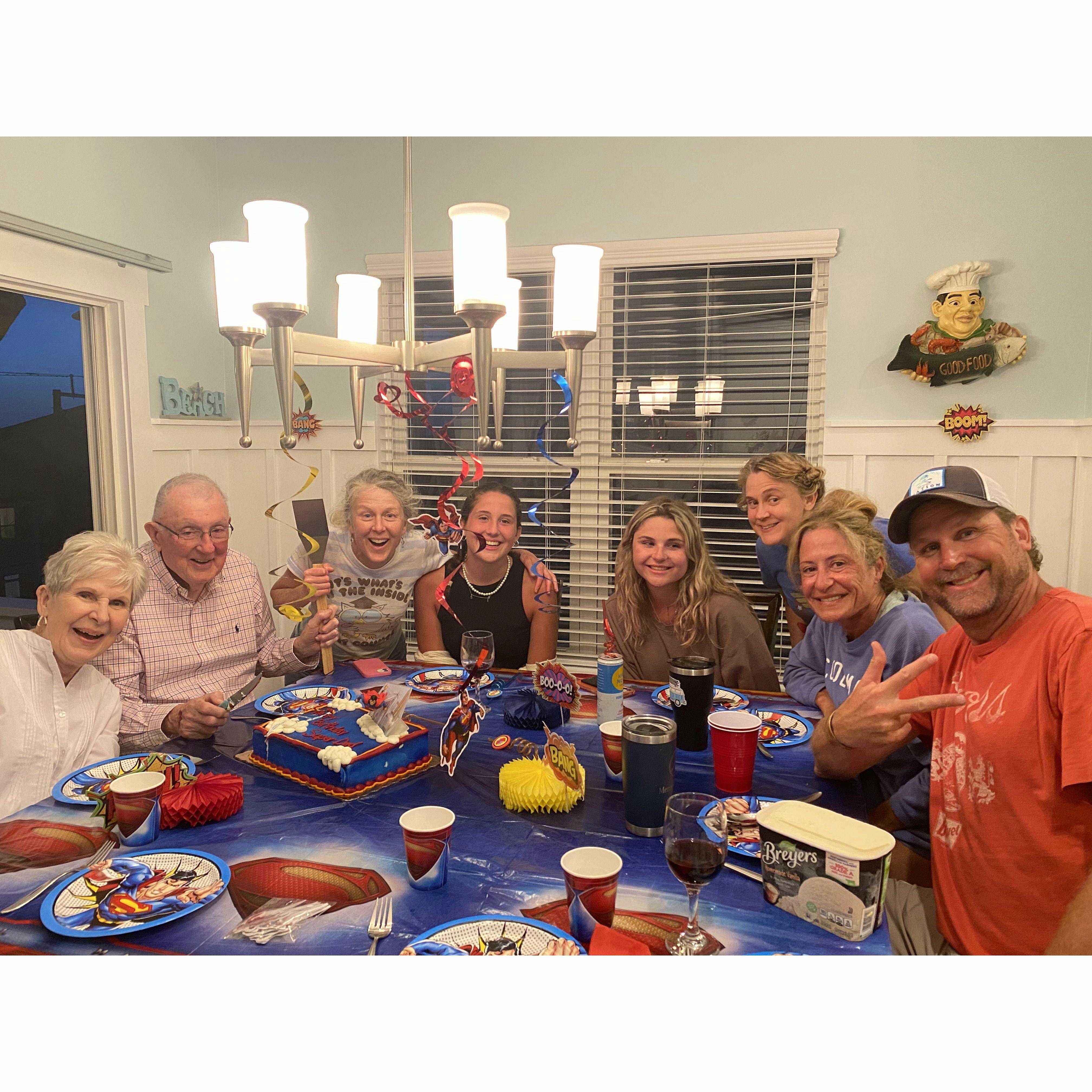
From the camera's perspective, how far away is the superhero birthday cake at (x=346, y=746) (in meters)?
1.53

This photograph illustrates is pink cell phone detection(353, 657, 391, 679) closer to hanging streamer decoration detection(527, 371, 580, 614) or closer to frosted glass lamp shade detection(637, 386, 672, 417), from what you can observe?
hanging streamer decoration detection(527, 371, 580, 614)

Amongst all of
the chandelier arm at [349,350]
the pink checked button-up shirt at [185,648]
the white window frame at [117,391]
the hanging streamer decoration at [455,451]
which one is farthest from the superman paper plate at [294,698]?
the white window frame at [117,391]

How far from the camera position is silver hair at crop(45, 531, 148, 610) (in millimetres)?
1767

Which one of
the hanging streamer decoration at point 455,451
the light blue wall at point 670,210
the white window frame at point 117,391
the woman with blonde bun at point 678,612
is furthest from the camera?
the white window frame at point 117,391

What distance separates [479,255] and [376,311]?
0.68 m

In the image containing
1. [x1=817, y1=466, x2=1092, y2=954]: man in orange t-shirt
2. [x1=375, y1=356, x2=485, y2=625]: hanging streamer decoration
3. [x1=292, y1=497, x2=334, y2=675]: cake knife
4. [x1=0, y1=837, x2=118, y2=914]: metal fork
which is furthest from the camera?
[x1=292, y1=497, x2=334, y2=675]: cake knife

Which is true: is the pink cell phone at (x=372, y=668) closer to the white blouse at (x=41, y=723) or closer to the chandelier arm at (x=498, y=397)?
the white blouse at (x=41, y=723)

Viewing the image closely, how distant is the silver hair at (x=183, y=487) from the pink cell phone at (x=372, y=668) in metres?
0.62

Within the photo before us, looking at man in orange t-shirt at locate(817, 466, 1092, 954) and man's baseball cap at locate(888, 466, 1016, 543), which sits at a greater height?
man's baseball cap at locate(888, 466, 1016, 543)

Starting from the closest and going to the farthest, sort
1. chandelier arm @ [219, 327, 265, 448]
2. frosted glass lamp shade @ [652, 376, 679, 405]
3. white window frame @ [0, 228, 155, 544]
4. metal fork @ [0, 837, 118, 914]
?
metal fork @ [0, 837, 118, 914], chandelier arm @ [219, 327, 265, 448], white window frame @ [0, 228, 155, 544], frosted glass lamp shade @ [652, 376, 679, 405]

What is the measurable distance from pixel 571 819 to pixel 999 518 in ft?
3.07

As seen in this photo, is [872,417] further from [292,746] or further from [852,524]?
[292,746]

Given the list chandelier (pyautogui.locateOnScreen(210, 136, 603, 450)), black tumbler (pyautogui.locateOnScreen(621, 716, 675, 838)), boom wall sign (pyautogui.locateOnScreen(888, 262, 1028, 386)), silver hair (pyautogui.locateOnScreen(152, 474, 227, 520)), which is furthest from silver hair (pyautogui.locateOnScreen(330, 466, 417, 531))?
boom wall sign (pyautogui.locateOnScreen(888, 262, 1028, 386))

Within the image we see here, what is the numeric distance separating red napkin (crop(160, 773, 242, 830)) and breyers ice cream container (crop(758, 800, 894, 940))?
942 millimetres
